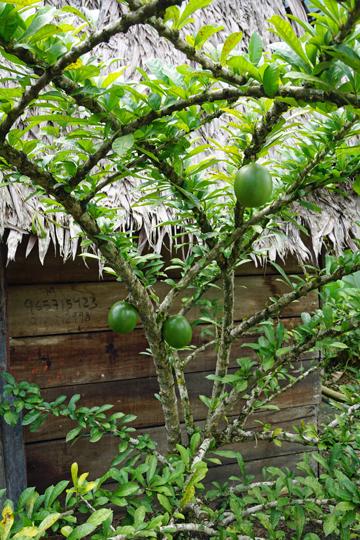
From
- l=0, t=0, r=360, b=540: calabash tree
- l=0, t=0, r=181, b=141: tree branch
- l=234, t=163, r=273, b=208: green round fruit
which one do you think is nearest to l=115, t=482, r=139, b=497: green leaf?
l=0, t=0, r=360, b=540: calabash tree

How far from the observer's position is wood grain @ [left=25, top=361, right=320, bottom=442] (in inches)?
76.5

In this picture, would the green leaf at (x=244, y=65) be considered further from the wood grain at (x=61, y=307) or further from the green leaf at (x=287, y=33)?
the wood grain at (x=61, y=307)

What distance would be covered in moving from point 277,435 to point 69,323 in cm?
97

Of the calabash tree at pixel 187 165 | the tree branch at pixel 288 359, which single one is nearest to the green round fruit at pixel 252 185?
the calabash tree at pixel 187 165

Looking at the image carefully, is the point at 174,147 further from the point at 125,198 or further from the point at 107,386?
the point at 107,386

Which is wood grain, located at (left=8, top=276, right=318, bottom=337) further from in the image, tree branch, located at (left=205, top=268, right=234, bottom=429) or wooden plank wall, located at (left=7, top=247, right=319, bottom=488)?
tree branch, located at (left=205, top=268, right=234, bottom=429)

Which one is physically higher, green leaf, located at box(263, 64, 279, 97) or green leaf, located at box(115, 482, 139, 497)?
green leaf, located at box(263, 64, 279, 97)

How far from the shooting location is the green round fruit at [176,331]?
3.57 feet

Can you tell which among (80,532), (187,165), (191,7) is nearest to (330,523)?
(80,532)

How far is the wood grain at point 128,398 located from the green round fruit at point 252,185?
4.64ft

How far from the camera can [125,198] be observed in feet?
5.67

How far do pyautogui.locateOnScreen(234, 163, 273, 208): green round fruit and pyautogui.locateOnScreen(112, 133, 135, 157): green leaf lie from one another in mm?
230

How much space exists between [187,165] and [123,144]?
36cm

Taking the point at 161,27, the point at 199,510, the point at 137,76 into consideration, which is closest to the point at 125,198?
the point at 137,76
